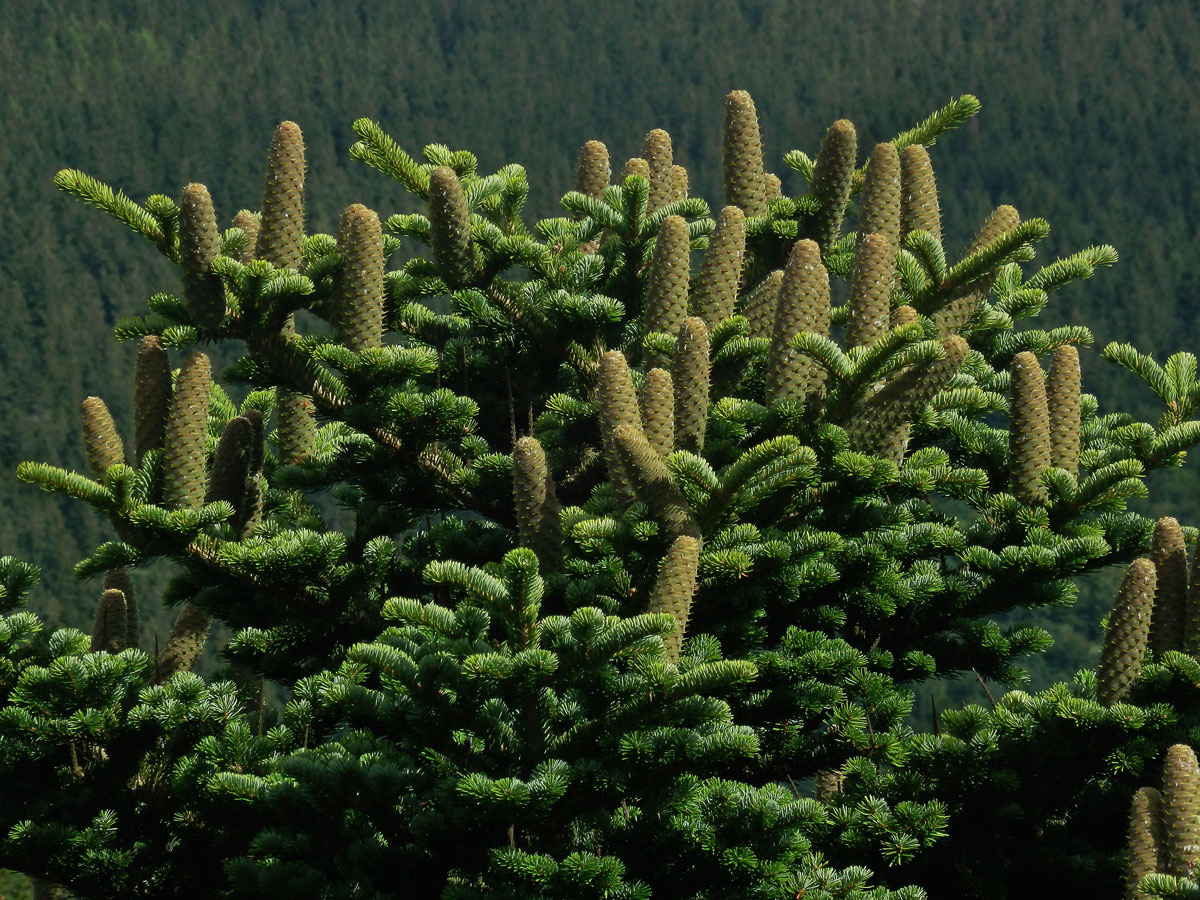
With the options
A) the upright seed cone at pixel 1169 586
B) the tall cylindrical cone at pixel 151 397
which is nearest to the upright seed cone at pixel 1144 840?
the upright seed cone at pixel 1169 586

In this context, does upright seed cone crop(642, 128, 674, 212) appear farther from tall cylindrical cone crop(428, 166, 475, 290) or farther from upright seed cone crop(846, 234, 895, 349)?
upright seed cone crop(846, 234, 895, 349)

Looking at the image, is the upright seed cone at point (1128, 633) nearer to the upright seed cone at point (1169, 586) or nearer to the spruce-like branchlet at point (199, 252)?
the upright seed cone at point (1169, 586)

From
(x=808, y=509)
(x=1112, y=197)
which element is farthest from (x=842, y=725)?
(x=1112, y=197)

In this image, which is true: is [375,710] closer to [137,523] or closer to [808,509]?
[137,523]

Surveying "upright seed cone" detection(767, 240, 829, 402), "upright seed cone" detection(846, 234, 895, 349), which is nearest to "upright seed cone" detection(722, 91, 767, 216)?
"upright seed cone" detection(846, 234, 895, 349)

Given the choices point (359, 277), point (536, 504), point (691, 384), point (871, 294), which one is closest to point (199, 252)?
point (359, 277)

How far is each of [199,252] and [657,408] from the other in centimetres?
208

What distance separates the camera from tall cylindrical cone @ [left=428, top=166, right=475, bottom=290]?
749cm

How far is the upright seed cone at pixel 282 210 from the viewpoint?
7.66 metres

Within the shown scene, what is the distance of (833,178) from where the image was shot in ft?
29.3

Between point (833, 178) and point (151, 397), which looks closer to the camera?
point (151, 397)

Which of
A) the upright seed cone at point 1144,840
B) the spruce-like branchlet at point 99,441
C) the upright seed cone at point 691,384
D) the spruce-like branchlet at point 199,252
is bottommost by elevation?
the upright seed cone at point 1144,840

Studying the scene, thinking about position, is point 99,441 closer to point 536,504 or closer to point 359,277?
point 359,277

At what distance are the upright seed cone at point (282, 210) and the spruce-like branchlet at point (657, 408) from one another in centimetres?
189
